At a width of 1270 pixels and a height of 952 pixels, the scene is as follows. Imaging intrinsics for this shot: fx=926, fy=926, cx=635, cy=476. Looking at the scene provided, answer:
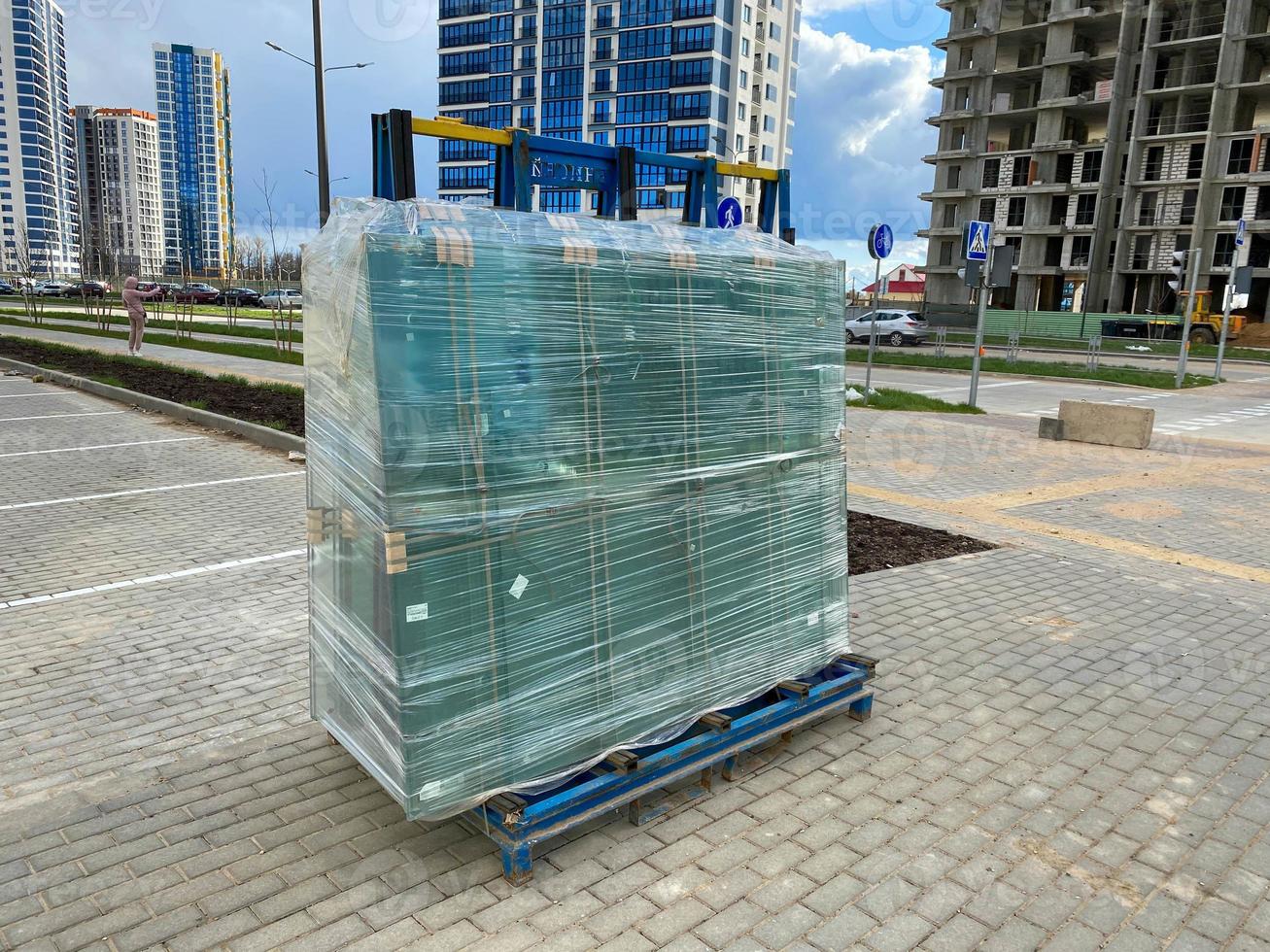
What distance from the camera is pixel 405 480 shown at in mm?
2932

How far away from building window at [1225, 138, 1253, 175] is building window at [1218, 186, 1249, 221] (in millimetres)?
968

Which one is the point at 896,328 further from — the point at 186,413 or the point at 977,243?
the point at 186,413

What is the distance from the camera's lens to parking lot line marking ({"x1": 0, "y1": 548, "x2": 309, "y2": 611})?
586cm

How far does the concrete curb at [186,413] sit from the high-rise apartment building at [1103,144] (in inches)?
2205

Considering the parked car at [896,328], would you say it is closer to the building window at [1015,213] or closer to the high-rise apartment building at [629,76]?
the building window at [1015,213]

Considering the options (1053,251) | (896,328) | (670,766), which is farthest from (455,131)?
(1053,251)

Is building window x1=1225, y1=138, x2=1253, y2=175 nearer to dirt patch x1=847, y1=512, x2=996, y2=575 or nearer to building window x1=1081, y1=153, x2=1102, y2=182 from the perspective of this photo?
building window x1=1081, y1=153, x2=1102, y2=182

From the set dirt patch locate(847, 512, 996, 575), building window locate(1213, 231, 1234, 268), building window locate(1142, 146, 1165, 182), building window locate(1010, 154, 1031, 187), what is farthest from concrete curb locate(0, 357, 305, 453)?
building window locate(1010, 154, 1031, 187)

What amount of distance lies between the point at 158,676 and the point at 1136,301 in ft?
213

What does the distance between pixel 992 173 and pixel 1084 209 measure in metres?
7.30

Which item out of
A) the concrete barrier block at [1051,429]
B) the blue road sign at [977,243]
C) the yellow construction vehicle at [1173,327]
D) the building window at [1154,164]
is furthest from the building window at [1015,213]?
the concrete barrier block at [1051,429]

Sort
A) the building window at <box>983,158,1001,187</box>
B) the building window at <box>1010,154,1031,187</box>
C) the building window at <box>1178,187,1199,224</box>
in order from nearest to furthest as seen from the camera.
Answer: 1. the building window at <box>1178,187,1199,224</box>
2. the building window at <box>1010,154,1031,187</box>
3. the building window at <box>983,158,1001,187</box>

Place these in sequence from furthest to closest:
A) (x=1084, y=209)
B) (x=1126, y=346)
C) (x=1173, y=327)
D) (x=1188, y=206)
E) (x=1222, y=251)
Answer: (x=1084, y=209) < (x=1188, y=206) < (x=1222, y=251) < (x=1173, y=327) < (x=1126, y=346)

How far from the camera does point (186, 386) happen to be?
1565 centimetres
